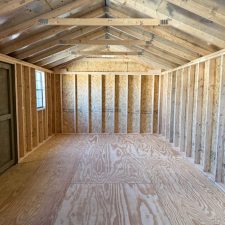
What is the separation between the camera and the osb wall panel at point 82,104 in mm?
7336

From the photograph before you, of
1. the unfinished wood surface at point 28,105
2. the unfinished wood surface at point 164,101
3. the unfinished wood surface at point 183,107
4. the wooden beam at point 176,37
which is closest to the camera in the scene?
the wooden beam at point 176,37

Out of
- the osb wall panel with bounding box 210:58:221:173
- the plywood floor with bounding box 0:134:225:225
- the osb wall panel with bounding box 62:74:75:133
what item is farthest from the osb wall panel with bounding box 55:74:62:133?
the osb wall panel with bounding box 210:58:221:173

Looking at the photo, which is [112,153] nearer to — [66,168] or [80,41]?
[66,168]

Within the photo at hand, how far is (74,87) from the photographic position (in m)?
7.31

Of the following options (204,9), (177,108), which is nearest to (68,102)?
(177,108)

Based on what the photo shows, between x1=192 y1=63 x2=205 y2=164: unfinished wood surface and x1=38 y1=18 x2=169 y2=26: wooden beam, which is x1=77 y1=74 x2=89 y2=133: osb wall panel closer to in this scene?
x1=192 y1=63 x2=205 y2=164: unfinished wood surface

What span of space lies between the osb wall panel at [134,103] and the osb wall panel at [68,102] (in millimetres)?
1976

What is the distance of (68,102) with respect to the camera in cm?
740

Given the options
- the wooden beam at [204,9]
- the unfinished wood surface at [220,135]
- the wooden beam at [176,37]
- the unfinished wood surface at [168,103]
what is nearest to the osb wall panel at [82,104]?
the unfinished wood surface at [168,103]

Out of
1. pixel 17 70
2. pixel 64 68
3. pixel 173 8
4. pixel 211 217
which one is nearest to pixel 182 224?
pixel 211 217

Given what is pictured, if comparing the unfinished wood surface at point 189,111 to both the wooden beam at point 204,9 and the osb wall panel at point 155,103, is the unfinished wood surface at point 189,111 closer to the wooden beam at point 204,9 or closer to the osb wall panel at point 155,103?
the wooden beam at point 204,9

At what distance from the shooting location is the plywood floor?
246cm

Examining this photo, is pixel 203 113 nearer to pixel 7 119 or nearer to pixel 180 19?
pixel 180 19

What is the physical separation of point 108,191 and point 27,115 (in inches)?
115
